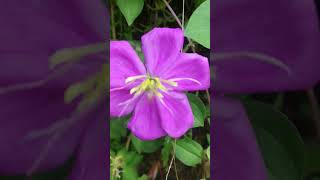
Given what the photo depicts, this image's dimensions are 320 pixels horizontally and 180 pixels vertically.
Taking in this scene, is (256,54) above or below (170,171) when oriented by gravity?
above

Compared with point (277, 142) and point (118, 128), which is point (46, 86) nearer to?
point (118, 128)

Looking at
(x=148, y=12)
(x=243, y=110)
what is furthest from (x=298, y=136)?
(x=148, y=12)

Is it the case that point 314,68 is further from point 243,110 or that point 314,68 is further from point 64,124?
point 64,124

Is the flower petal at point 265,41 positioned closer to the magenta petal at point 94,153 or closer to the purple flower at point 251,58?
the purple flower at point 251,58

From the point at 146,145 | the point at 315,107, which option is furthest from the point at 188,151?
the point at 315,107

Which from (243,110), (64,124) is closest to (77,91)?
(64,124)

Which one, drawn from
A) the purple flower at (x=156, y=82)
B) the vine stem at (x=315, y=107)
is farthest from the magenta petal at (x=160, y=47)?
the vine stem at (x=315, y=107)
